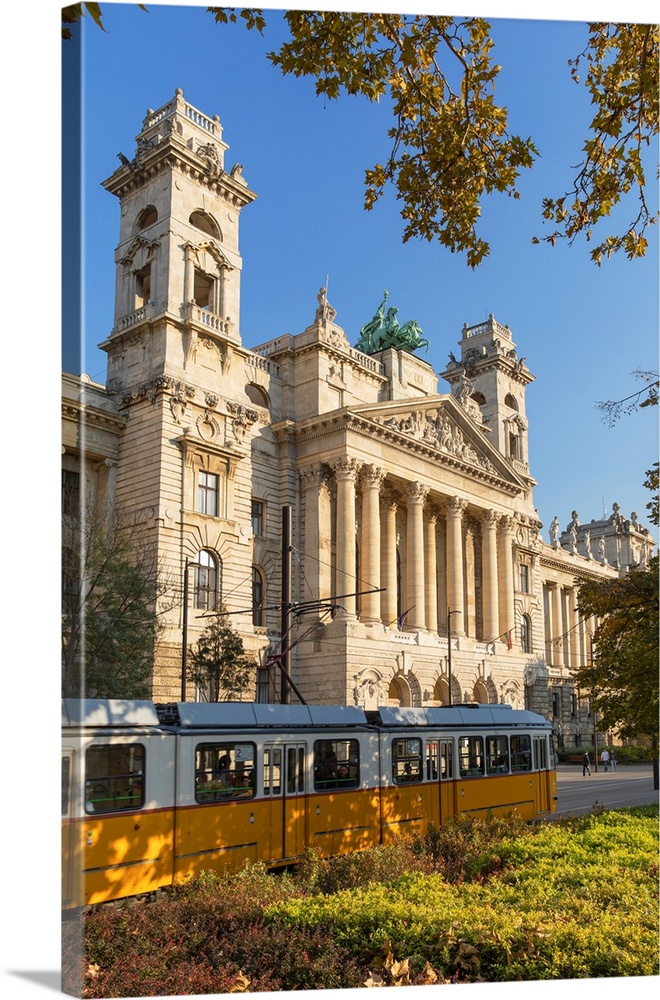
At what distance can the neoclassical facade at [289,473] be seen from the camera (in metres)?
34.2

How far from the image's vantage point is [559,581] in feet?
230

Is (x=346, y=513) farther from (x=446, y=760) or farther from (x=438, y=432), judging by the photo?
(x=446, y=760)

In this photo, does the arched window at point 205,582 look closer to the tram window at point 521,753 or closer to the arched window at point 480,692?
the tram window at point 521,753

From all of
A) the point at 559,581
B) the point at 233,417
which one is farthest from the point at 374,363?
the point at 559,581

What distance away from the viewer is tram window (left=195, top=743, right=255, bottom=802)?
1425cm

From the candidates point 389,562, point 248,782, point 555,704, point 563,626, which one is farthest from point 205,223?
point 563,626

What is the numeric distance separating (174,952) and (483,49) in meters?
10.4

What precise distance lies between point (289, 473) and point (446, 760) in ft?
82.6

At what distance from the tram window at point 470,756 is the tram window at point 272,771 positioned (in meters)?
5.77

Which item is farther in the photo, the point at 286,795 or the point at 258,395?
the point at 258,395

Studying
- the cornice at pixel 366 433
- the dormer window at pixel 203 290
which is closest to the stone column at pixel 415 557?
the cornice at pixel 366 433

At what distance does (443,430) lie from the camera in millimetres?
48906

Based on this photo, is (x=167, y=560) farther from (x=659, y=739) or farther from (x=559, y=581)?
(x=559, y=581)

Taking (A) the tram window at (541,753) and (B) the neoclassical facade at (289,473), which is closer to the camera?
(A) the tram window at (541,753)
